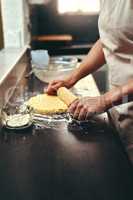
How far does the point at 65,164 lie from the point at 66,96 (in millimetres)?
374

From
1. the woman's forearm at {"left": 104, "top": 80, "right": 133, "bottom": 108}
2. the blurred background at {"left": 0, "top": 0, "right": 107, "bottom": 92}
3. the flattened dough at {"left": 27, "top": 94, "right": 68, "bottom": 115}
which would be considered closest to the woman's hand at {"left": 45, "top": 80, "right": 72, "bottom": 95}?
the flattened dough at {"left": 27, "top": 94, "right": 68, "bottom": 115}

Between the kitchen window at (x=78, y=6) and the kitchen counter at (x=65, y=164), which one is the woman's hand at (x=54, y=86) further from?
the kitchen window at (x=78, y=6)

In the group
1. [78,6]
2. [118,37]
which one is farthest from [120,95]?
[78,6]

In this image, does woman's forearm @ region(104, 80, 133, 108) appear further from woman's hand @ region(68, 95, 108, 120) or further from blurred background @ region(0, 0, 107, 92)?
blurred background @ region(0, 0, 107, 92)

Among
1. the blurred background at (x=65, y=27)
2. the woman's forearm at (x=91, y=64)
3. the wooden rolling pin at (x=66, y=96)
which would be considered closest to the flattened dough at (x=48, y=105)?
the wooden rolling pin at (x=66, y=96)

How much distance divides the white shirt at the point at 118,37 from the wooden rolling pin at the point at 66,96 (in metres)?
0.14

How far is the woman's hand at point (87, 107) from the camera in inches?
37.1

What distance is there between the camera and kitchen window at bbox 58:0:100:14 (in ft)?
8.86

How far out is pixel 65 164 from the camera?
78 cm

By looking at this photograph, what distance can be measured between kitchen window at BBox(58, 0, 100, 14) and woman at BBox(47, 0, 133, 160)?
1.62m

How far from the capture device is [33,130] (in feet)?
3.24

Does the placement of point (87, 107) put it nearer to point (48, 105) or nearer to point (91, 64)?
point (48, 105)

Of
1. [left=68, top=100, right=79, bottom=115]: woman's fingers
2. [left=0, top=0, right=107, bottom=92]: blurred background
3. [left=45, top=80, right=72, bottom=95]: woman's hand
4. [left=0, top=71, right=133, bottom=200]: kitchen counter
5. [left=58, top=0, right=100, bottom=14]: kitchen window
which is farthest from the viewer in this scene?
[left=58, top=0, right=100, bottom=14]: kitchen window

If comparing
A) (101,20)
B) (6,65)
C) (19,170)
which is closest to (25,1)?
(6,65)
